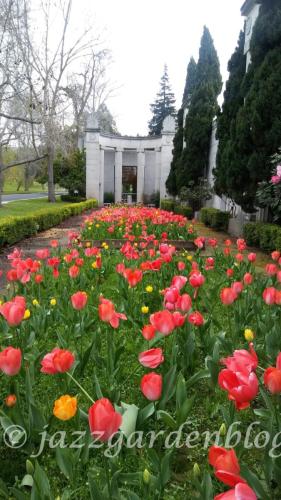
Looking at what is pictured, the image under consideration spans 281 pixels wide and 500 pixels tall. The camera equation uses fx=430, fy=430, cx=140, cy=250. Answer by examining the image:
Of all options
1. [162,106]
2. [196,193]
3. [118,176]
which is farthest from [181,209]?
[162,106]

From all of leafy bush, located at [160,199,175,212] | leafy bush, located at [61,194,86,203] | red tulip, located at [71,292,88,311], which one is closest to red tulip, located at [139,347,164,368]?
red tulip, located at [71,292,88,311]

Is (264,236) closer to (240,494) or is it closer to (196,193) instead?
(240,494)

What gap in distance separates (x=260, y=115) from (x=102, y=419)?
10.1 metres

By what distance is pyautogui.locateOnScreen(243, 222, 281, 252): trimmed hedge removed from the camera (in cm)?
858

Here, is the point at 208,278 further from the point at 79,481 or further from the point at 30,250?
the point at 30,250

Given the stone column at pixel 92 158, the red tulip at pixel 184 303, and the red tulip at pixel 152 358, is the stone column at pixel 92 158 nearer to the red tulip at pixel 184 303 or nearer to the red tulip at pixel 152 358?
the red tulip at pixel 184 303

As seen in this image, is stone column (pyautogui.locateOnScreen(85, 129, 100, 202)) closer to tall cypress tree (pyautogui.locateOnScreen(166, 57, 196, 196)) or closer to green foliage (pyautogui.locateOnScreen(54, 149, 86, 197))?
green foliage (pyautogui.locateOnScreen(54, 149, 86, 197))

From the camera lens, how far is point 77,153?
32.7 metres

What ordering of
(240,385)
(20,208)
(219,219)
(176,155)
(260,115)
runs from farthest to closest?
(176,155) → (20,208) → (219,219) → (260,115) → (240,385)

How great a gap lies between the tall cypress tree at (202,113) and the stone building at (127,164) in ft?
24.5

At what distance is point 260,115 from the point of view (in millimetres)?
10117

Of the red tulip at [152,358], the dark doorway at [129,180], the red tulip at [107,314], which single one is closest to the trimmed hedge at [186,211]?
the dark doorway at [129,180]

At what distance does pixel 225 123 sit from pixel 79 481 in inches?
523

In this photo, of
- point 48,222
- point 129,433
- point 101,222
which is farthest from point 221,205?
point 129,433
